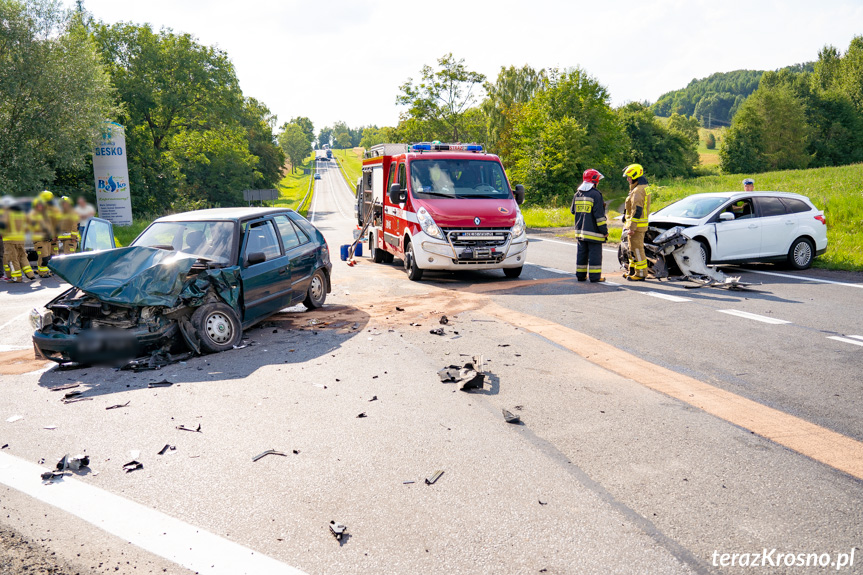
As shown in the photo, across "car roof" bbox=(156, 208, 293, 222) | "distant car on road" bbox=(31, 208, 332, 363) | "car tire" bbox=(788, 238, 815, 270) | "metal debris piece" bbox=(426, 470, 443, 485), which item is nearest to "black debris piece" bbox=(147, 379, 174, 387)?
"distant car on road" bbox=(31, 208, 332, 363)

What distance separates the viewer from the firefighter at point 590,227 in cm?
1142

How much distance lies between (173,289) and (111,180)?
22048mm

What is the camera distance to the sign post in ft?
82.4

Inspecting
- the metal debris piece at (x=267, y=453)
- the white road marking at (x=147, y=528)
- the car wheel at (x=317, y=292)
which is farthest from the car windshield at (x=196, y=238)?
the white road marking at (x=147, y=528)

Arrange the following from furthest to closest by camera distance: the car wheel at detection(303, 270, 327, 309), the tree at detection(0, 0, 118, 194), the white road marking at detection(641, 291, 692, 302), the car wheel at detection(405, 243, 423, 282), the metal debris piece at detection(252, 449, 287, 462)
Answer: the tree at detection(0, 0, 118, 194)
the car wheel at detection(405, 243, 423, 282)
the white road marking at detection(641, 291, 692, 302)
the car wheel at detection(303, 270, 327, 309)
the metal debris piece at detection(252, 449, 287, 462)

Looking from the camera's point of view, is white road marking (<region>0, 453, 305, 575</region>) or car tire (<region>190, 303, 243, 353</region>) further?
car tire (<region>190, 303, 243, 353</region>)

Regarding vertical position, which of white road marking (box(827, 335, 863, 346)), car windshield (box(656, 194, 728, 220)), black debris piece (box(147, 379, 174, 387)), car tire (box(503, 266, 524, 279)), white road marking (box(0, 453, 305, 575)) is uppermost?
car windshield (box(656, 194, 728, 220))

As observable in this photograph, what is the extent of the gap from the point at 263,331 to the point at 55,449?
151 inches

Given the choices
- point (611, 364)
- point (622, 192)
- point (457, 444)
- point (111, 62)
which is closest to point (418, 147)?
point (611, 364)

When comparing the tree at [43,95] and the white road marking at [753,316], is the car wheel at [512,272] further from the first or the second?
the tree at [43,95]

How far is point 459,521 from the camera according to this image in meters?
3.28

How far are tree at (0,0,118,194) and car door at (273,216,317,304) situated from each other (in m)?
18.5

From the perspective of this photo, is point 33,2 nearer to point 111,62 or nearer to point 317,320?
point 111,62

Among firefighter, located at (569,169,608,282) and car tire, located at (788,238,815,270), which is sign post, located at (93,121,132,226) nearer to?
firefighter, located at (569,169,608,282)
